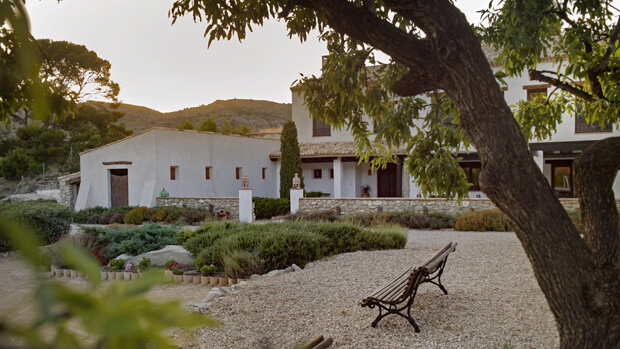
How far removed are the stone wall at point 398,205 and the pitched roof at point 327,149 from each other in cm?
424

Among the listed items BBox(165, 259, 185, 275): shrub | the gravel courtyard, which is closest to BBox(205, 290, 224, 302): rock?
the gravel courtyard

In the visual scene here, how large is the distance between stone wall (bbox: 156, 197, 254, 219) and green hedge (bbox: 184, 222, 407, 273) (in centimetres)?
758

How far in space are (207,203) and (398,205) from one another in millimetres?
7844

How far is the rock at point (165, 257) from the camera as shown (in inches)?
335

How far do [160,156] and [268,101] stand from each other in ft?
233

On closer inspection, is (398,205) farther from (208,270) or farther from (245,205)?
(208,270)

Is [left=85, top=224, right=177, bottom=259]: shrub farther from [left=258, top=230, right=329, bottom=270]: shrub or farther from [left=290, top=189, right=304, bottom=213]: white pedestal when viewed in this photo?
[left=290, top=189, right=304, bottom=213]: white pedestal

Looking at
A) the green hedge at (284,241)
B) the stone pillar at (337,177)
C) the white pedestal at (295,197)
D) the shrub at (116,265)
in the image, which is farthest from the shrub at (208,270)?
the stone pillar at (337,177)

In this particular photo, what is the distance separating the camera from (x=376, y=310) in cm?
519

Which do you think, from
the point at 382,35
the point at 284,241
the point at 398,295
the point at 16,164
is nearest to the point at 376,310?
the point at 398,295

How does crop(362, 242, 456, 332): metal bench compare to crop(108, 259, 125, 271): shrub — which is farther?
crop(108, 259, 125, 271): shrub

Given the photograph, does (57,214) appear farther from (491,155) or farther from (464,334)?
(491,155)

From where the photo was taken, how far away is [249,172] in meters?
22.4

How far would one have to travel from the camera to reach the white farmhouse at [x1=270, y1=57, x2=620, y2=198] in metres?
18.5
